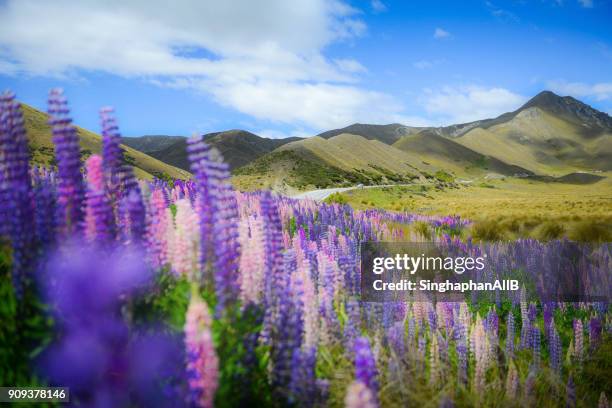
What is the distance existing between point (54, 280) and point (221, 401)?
92cm

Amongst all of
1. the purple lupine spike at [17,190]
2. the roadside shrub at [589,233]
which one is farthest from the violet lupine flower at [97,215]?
the roadside shrub at [589,233]

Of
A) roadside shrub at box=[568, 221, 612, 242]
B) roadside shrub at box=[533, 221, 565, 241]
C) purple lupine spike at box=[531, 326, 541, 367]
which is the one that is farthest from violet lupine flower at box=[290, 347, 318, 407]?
roadside shrub at box=[568, 221, 612, 242]

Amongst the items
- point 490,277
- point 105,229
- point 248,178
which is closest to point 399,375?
point 105,229

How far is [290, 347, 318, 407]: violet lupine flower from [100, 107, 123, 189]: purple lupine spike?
1.37 meters

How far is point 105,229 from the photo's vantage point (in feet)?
6.93

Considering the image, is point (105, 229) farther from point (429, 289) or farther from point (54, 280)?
point (429, 289)

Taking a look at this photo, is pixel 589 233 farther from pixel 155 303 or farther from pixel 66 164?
pixel 66 164

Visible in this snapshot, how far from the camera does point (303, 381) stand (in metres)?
2.12

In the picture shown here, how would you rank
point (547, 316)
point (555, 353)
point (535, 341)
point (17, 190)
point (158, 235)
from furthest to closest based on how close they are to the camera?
point (547, 316), point (535, 341), point (555, 353), point (158, 235), point (17, 190)

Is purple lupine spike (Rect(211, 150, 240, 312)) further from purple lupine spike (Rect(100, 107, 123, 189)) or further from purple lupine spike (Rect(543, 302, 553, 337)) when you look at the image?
purple lupine spike (Rect(543, 302, 553, 337))

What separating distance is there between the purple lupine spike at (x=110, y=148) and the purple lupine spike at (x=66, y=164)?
5.7 inches

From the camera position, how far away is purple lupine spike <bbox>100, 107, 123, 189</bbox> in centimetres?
236

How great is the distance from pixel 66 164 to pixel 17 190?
0.82 ft

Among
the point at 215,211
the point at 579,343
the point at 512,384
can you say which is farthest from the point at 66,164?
the point at 579,343
